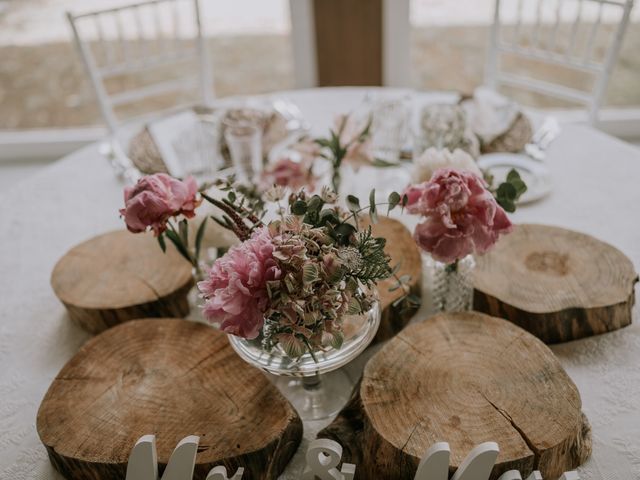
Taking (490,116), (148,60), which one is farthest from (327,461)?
(148,60)

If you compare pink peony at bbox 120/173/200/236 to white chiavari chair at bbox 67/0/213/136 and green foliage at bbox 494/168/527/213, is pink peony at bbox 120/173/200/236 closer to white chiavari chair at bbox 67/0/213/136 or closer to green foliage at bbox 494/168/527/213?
green foliage at bbox 494/168/527/213

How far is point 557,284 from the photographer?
1211 millimetres

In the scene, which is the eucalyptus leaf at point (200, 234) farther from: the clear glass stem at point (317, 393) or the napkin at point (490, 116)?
the napkin at point (490, 116)

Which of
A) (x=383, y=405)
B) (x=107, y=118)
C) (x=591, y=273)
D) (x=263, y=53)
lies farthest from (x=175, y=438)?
(x=263, y=53)

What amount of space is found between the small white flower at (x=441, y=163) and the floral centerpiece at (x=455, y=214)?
6 cm

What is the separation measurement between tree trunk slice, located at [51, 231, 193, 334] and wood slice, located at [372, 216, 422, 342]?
39 centimetres

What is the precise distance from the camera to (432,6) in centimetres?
351

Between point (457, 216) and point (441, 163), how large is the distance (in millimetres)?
138

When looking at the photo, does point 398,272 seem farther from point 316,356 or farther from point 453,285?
point 316,356

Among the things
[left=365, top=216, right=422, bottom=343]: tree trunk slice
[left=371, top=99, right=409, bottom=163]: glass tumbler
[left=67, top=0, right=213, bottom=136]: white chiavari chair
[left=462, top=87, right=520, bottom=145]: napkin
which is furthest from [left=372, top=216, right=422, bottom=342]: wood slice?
[left=67, top=0, right=213, bottom=136]: white chiavari chair

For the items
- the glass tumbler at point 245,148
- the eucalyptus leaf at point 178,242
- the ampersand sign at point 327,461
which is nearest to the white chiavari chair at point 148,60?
the glass tumbler at point 245,148

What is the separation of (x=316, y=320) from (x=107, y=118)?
1539mm

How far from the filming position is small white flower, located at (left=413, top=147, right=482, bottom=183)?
1072 millimetres

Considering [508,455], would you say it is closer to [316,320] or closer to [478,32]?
[316,320]
